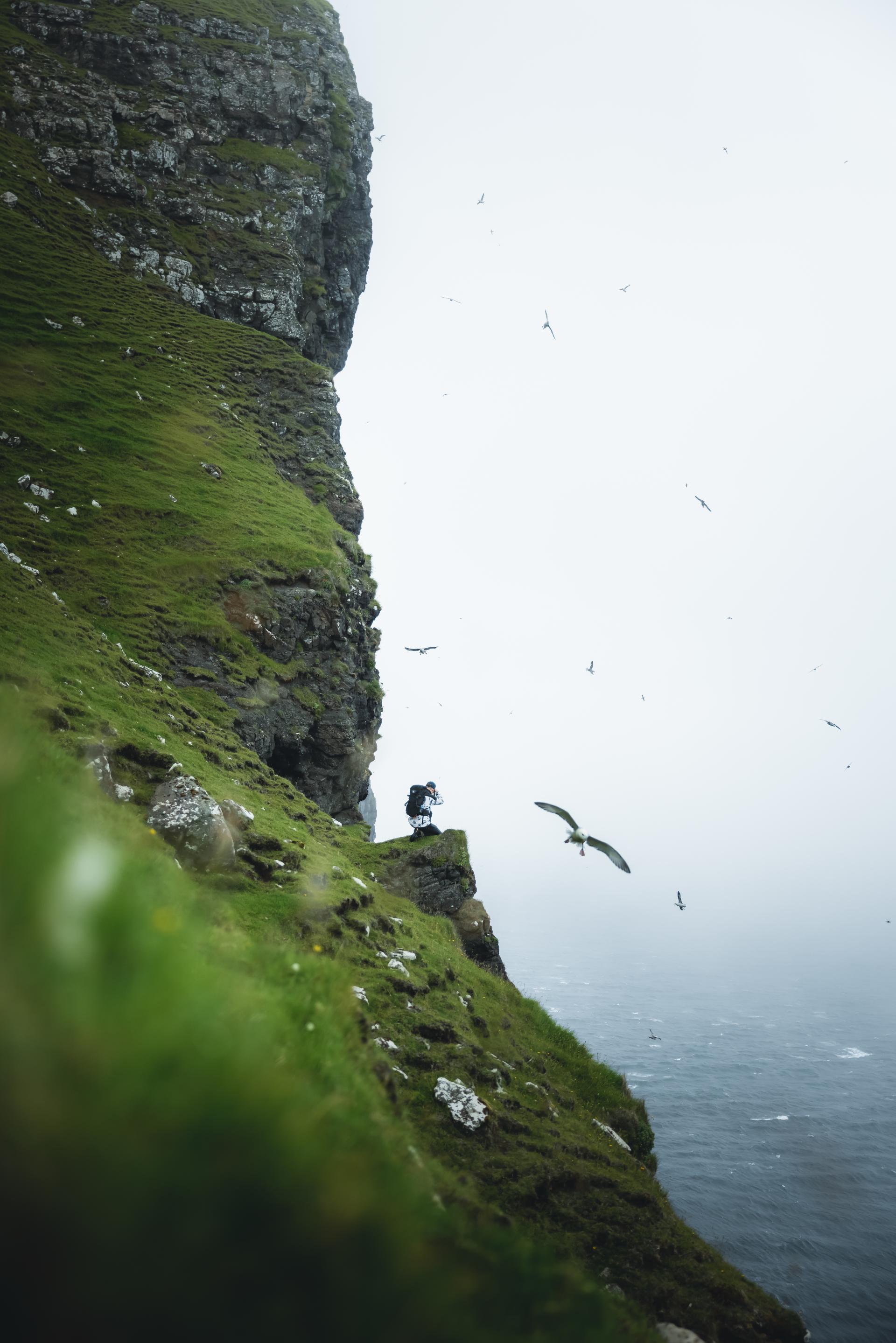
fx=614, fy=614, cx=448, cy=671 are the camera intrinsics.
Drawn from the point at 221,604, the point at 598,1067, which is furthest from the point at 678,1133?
the point at 221,604

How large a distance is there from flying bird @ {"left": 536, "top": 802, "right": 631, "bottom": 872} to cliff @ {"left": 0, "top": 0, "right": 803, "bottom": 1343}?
13.6 feet

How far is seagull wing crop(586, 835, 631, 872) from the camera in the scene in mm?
10008

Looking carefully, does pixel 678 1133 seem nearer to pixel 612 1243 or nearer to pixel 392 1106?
pixel 612 1243

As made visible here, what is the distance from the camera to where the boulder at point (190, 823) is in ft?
32.2

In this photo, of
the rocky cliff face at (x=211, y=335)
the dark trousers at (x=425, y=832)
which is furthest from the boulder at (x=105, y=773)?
the dark trousers at (x=425, y=832)

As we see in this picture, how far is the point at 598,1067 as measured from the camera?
1570 centimetres

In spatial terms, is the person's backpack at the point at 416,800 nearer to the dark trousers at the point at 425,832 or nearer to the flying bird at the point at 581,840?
the dark trousers at the point at 425,832

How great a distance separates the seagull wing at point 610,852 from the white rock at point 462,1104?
4148 millimetres

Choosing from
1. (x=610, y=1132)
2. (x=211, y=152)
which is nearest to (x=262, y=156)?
(x=211, y=152)

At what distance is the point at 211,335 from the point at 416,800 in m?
38.8

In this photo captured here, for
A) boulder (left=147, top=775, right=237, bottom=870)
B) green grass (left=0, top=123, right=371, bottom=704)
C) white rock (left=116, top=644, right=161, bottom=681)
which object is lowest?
boulder (left=147, top=775, right=237, bottom=870)

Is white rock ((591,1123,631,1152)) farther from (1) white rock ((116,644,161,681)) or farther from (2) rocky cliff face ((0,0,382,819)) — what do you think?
(1) white rock ((116,644,161,681))

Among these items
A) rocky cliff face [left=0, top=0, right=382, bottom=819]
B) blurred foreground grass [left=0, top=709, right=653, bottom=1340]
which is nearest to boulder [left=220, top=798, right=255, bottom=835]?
blurred foreground grass [left=0, top=709, right=653, bottom=1340]

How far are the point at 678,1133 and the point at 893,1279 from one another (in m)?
28.6
